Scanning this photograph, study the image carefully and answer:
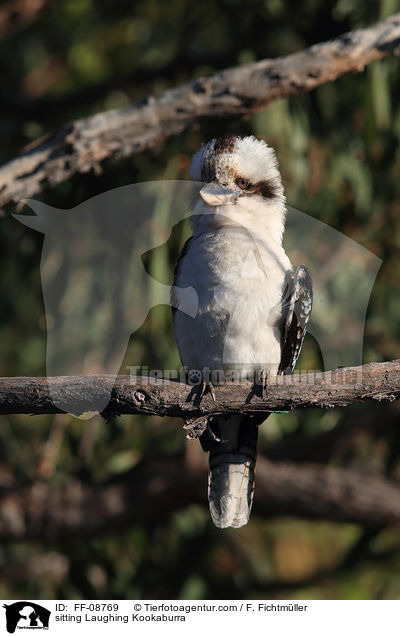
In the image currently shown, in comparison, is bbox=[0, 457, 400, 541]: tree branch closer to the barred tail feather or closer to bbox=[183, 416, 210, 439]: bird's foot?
the barred tail feather

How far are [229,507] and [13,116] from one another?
2.15 m

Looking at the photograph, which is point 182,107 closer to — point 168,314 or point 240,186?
point 240,186

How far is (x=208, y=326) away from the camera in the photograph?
1948 millimetres

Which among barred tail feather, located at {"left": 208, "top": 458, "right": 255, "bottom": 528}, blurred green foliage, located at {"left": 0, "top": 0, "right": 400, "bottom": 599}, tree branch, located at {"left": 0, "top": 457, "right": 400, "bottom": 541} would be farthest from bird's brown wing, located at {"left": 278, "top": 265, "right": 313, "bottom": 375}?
tree branch, located at {"left": 0, "top": 457, "right": 400, "bottom": 541}

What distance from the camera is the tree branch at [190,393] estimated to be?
4.87ft

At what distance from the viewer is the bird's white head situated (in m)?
1.96

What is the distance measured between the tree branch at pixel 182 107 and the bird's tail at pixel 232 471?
890mm

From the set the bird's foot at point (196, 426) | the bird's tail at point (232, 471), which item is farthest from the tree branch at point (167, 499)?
the bird's foot at point (196, 426)


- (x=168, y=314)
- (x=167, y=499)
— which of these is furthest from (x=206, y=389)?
(x=167, y=499)

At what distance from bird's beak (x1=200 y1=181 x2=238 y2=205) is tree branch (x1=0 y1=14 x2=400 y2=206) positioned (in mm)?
461

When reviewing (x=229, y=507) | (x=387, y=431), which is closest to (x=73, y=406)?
(x=229, y=507)

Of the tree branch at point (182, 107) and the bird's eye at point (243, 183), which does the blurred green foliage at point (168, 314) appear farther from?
the bird's eye at point (243, 183)

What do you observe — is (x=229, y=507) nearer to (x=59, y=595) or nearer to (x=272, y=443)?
(x=272, y=443)
